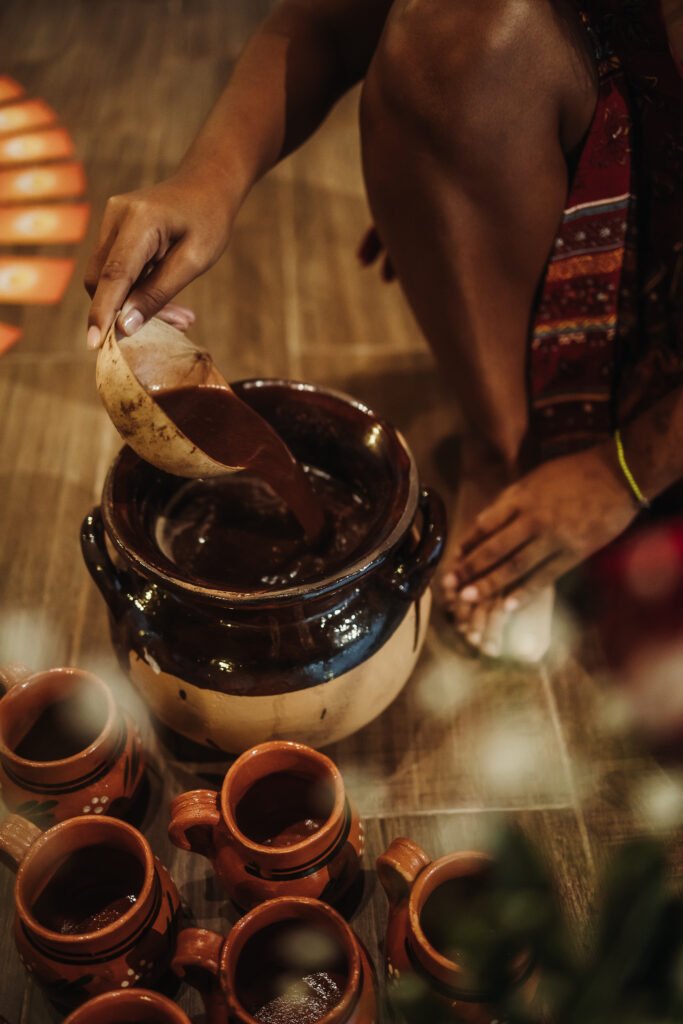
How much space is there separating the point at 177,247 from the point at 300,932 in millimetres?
643

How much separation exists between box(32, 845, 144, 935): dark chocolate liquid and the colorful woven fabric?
74cm

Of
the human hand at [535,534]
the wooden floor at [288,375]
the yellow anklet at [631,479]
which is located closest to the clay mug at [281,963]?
the wooden floor at [288,375]

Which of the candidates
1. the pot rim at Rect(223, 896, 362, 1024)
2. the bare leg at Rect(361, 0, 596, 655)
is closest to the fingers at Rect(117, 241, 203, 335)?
the bare leg at Rect(361, 0, 596, 655)

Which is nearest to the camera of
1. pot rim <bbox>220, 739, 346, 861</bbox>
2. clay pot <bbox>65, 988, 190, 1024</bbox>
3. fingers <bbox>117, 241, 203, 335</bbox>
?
clay pot <bbox>65, 988, 190, 1024</bbox>

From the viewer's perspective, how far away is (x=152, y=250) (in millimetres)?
918

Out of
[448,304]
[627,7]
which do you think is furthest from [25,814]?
[627,7]

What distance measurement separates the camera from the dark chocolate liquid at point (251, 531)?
0.97 meters

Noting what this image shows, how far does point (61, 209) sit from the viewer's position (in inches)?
73.5

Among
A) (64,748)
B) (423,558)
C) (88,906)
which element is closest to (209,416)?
(423,558)

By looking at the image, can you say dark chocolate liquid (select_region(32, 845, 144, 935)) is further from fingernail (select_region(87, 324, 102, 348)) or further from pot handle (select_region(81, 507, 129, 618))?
fingernail (select_region(87, 324, 102, 348))

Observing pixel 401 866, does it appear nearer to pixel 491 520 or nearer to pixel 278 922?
pixel 278 922

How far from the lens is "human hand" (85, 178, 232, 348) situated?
873 millimetres

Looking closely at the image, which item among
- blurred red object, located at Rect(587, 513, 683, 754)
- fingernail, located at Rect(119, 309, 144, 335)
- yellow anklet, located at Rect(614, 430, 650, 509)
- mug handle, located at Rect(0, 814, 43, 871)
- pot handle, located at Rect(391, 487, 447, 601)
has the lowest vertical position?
blurred red object, located at Rect(587, 513, 683, 754)

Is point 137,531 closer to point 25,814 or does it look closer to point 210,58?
point 25,814
